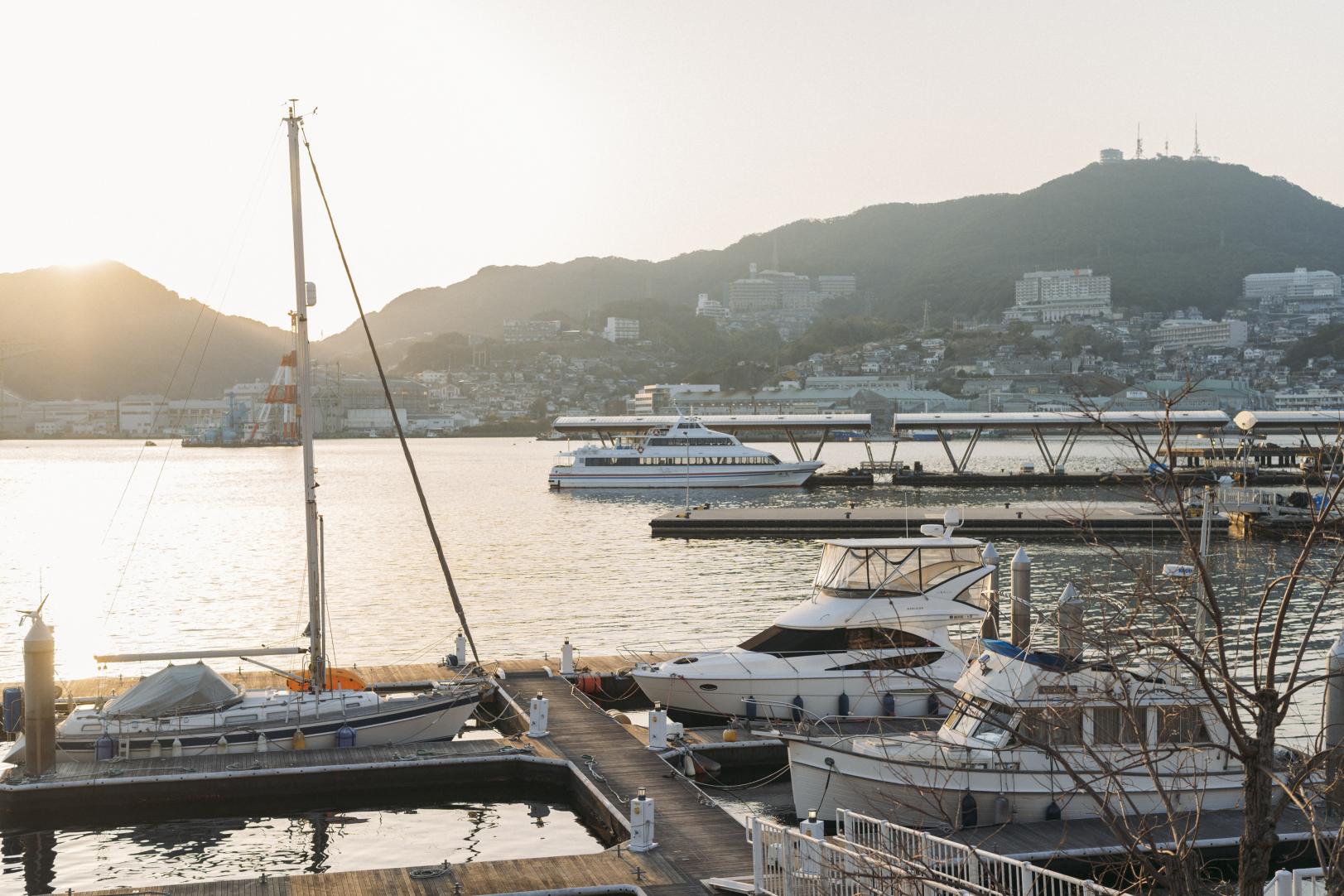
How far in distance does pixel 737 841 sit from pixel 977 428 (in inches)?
2739

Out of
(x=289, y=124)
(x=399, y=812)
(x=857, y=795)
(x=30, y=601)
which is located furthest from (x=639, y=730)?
(x=30, y=601)

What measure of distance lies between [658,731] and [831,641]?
386 cm

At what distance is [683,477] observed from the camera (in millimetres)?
81625

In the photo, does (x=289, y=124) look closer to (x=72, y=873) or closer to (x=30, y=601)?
(x=72, y=873)

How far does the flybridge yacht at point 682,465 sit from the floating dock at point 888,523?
71.5ft

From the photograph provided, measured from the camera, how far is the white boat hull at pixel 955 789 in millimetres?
14281

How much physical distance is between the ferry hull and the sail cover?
1.13 feet

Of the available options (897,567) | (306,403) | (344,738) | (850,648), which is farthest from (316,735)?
(897,567)

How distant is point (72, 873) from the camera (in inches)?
607

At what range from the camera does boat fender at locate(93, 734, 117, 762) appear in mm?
17766

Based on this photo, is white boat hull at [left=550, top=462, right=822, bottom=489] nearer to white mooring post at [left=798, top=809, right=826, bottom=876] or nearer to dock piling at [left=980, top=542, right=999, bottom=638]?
dock piling at [left=980, top=542, right=999, bottom=638]

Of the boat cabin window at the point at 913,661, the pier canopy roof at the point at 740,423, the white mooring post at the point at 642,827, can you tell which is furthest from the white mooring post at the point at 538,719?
the pier canopy roof at the point at 740,423

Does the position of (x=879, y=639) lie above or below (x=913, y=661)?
above

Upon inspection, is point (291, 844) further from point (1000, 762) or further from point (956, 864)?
point (956, 864)
